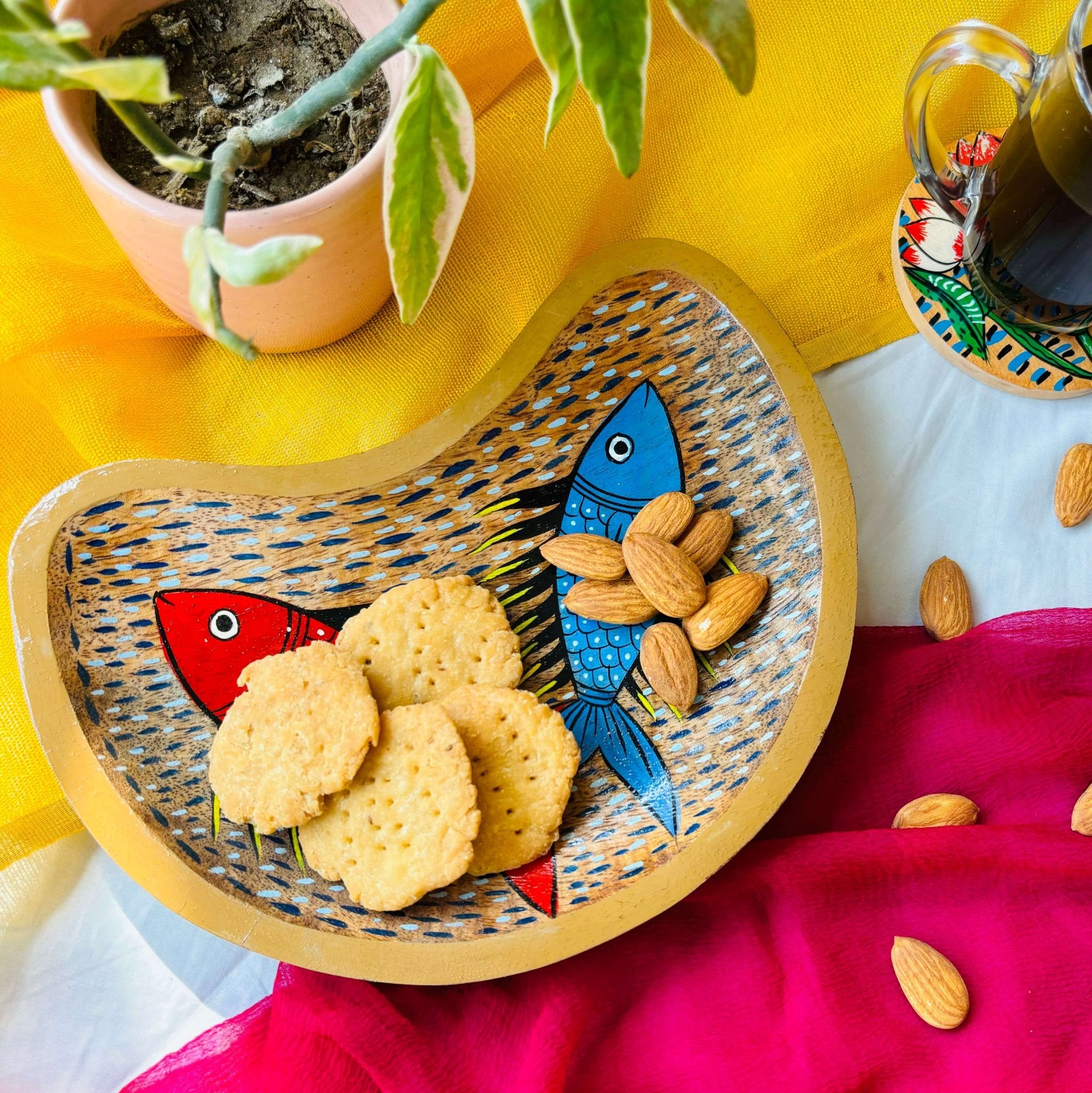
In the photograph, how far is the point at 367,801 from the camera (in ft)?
2.51

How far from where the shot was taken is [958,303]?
94 centimetres

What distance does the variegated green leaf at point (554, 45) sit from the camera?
0.46 meters

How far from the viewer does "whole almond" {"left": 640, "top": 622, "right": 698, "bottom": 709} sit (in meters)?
0.80

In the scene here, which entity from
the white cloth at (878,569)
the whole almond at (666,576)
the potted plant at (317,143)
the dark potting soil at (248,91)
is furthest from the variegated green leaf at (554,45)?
the white cloth at (878,569)

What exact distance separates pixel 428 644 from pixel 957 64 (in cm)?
64

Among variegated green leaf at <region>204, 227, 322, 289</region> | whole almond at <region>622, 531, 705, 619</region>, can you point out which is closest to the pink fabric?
whole almond at <region>622, 531, 705, 619</region>

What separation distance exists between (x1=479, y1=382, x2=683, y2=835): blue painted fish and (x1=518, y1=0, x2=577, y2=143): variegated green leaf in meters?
0.41

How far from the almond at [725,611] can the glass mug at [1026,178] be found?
1.18ft

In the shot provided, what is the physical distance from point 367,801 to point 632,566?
0.93 ft

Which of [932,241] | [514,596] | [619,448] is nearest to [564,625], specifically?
[514,596]

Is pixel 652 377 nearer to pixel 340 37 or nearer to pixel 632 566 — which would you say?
pixel 632 566

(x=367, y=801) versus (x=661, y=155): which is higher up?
(x=661, y=155)

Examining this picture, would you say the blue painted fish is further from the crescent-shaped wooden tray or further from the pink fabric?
the pink fabric

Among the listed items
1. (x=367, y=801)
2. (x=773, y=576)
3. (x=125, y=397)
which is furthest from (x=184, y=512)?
(x=773, y=576)
